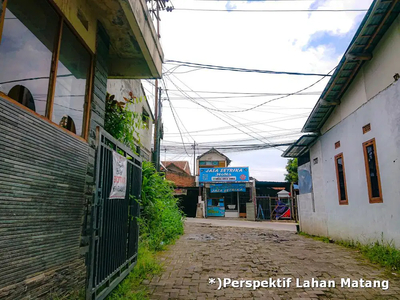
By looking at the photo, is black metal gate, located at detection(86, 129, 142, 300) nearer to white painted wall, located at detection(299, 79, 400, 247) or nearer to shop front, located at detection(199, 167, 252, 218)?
white painted wall, located at detection(299, 79, 400, 247)

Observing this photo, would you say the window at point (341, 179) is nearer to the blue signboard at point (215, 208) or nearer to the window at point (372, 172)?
the window at point (372, 172)

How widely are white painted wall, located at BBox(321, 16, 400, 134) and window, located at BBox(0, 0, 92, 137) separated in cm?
602

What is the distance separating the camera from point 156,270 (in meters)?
4.63

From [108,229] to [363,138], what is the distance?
6343 mm

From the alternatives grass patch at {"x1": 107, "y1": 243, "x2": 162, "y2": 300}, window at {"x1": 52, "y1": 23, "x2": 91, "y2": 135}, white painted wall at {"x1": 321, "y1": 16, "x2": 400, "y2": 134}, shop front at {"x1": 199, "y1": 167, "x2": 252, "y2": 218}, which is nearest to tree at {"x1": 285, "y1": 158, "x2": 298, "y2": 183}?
shop front at {"x1": 199, "y1": 167, "x2": 252, "y2": 218}

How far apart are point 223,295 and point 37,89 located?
329 centimetres

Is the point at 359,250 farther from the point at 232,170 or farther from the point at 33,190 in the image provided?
the point at 232,170

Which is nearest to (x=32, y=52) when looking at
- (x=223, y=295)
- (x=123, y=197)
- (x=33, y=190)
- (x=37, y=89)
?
(x=37, y=89)

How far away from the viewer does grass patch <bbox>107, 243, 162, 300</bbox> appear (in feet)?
11.1

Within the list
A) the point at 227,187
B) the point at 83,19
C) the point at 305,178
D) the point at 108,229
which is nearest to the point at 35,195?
the point at 108,229

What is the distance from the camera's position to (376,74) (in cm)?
632

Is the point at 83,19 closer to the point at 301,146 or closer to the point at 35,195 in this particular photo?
the point at 35,195

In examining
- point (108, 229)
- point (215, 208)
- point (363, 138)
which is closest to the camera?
point (108, 229)

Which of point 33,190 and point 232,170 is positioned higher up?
point 232,170
